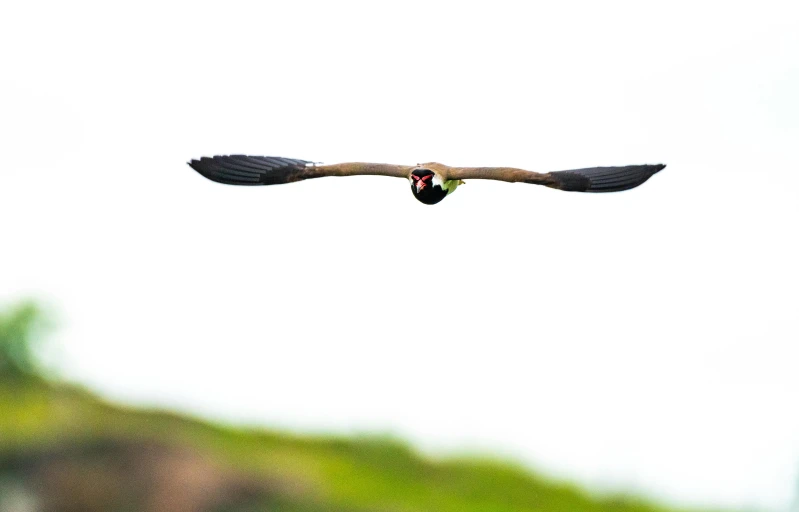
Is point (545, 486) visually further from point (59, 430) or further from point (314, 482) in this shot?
point (59, 430)

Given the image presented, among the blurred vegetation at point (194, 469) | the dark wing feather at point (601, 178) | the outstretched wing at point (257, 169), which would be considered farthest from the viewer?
the blurred vegetation at point (194, 469)

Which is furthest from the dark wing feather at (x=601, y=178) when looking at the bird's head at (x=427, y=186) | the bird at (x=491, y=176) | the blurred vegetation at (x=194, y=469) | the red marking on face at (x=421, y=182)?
the blurred vegetation at (x=194, y=469)

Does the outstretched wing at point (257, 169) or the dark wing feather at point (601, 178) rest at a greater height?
the outstretched wing at point (257, 169)

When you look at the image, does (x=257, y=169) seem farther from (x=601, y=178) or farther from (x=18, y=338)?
(x=18, y=338)

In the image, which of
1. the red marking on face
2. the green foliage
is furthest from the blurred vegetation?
the red marking on face

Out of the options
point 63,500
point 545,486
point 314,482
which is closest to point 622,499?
point 545,486

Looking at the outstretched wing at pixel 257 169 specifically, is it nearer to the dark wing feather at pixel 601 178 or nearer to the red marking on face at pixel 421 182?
the red marking on face at pixel 421 182

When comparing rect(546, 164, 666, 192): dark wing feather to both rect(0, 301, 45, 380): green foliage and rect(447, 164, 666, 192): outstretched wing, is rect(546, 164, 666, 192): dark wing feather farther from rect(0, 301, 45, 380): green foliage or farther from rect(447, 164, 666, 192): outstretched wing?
rect(0, 301, 45, 380): green foliage

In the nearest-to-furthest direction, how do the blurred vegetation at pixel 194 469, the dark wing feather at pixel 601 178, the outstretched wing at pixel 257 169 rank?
the dark wing feather at pixel 601 178 → the outstretched wing at pixel 257 169 → the blurred vegetation at pixel 194 469
